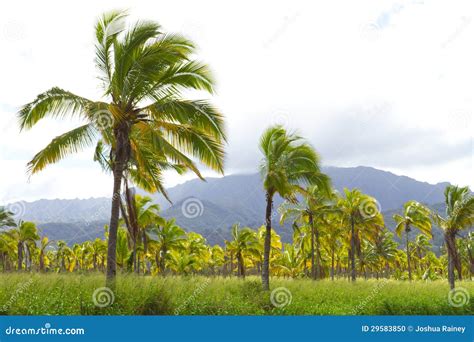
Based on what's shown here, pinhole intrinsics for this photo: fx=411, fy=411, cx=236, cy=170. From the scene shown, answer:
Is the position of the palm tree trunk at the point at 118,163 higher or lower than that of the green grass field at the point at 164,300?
higher

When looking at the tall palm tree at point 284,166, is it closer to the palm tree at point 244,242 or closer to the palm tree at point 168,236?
the palm tree at point 168,236

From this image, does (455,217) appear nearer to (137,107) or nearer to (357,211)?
(357,211)

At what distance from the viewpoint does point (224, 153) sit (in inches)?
557

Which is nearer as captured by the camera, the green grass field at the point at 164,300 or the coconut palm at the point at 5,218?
the green grass field at the point at 164,300

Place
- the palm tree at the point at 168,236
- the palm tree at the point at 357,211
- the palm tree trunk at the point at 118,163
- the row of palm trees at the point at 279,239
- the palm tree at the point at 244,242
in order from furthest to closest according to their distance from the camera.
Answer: the palm tree at the point at 244,242 < the palm tree at the point at 168,236 < the palm tree at the point at 357,211 < the row of palm trees at the point at 279,239 < the palm tree trunk at the point at 118,163

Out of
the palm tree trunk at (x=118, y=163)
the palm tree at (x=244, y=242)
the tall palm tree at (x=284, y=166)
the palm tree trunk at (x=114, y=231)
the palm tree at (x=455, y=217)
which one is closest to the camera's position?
the palm tree trunk at (x=114, y=231)

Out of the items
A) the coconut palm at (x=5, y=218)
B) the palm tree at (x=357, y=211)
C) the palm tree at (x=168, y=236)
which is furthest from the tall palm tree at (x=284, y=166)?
the coconut palm at (x=5, y=218)

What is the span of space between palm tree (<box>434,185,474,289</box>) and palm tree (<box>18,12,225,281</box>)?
18.8 meters

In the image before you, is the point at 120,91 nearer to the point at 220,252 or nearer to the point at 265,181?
the point at 265,181

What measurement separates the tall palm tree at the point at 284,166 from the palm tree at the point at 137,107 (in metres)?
7.55

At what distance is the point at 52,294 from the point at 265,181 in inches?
467

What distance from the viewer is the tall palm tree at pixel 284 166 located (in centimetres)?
2111

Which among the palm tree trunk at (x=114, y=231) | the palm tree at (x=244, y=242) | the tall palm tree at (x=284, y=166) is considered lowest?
the palm tree at (x=244, y=242)

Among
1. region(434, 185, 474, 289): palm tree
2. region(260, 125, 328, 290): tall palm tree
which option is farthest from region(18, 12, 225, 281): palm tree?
region(434, 185, 474, 289): palm tree
